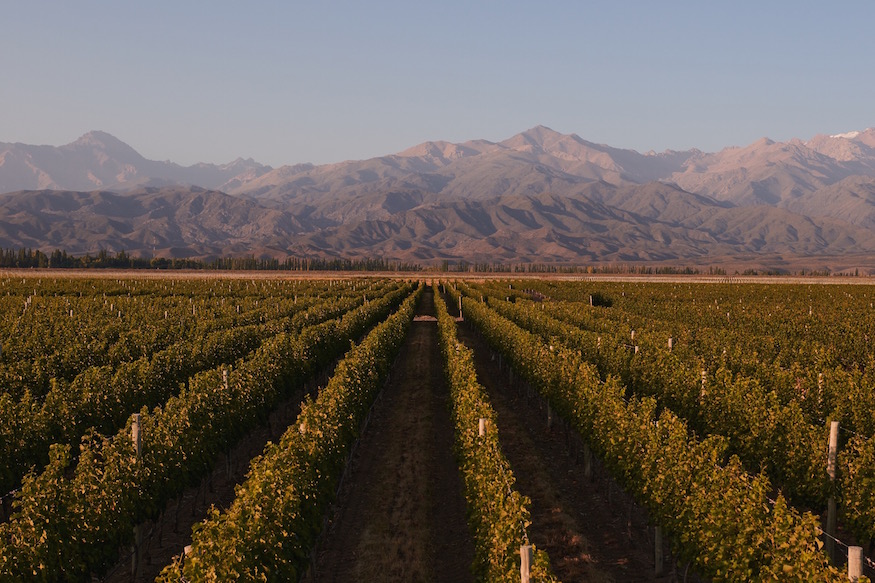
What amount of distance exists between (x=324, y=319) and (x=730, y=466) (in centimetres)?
3345

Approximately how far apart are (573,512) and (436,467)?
4590 millimetres

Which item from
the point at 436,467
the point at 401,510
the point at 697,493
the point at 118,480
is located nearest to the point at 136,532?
the point at 118,480

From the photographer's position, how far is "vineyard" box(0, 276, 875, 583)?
36.9 ft

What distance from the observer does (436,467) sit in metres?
20.4

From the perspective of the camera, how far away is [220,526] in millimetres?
10516

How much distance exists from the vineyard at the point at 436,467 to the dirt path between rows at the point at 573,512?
0.25ft

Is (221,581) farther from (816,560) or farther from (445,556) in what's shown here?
(816,560)

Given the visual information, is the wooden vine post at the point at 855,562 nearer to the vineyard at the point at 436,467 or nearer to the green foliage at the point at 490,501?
the vineyard at the point at 436,467

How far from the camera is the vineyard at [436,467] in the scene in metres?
11.2

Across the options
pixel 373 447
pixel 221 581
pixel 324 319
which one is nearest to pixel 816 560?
pixel 221 581

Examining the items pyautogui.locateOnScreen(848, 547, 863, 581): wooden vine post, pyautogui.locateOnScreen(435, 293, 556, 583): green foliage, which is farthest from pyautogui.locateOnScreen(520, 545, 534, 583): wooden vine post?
pyautogui.locateOnScreen(848, 547, 863, 581): wooden vine post

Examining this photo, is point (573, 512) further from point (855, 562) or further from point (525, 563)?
point (855, 562)

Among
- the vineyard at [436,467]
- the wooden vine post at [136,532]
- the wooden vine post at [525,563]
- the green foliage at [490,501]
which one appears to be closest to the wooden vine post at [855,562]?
the vineyard at [436,467]

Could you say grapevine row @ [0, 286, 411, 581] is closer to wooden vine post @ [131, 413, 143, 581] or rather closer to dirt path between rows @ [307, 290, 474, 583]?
wooden vine post @ [131, 413, 143, 581]
